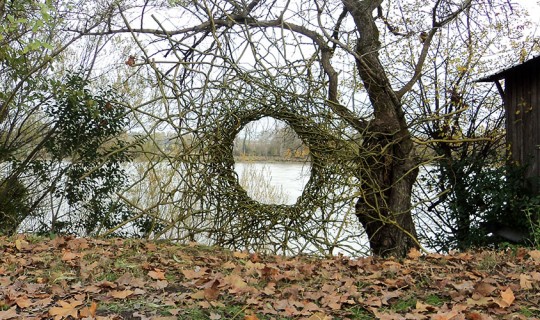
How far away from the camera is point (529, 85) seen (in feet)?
28.0

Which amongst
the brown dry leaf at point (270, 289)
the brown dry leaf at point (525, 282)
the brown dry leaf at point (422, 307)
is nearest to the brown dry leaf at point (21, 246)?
the brown dry leaf at point (270, 289)

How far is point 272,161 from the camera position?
825 cm

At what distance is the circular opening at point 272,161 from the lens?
6.59 m

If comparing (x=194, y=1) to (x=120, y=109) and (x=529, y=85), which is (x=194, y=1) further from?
(x=529, y=85)

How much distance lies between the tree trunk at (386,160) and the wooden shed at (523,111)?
2.46 meters

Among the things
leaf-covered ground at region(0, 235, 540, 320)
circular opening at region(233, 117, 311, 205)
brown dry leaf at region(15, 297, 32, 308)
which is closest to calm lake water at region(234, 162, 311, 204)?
circular opening at region(233, 117, 311, 205)

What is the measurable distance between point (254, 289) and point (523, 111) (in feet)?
23.3

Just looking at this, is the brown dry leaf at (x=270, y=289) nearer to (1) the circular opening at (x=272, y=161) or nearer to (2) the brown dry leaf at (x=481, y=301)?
(2) the brown dry leaf at (x=481, y=301)

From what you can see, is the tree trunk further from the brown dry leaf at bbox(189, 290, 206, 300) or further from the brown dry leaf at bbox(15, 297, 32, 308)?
the brown dry leaf at bbox(15, 297, 32, 308)

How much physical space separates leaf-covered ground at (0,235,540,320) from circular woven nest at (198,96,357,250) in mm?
1803

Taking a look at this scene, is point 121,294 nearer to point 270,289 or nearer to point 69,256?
point 270,289

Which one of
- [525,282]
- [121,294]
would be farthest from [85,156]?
[525,282]

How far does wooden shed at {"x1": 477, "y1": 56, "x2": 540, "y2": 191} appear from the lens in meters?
8.33

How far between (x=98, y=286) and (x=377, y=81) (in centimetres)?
480
